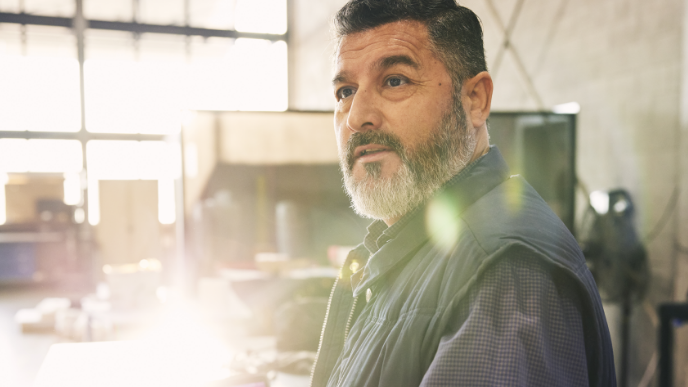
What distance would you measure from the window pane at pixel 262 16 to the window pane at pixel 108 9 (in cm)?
145

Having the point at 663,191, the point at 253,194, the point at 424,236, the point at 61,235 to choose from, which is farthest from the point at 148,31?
the point at 424,236

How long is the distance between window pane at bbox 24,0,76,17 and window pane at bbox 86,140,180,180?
173 centimetres

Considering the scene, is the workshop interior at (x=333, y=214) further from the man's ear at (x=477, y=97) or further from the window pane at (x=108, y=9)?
the window pane at (x=108, y=9)

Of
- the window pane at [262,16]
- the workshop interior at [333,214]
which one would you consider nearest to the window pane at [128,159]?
the window pane at [262,16]

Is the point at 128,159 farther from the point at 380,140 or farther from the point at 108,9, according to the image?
the point at 380,140

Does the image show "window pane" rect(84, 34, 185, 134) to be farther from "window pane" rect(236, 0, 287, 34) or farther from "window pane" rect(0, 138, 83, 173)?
"window pane" rect(236, 0, 287, 34)

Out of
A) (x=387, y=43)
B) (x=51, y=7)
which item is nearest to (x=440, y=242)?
(x=387, y=43)

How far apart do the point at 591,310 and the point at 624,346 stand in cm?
217

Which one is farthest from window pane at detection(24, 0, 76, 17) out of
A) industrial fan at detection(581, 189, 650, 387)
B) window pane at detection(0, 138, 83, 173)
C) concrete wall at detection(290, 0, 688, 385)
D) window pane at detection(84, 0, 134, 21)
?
industrial fan at detection(581, 189, 650, 387)

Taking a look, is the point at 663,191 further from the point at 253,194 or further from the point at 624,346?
the point at 253,194

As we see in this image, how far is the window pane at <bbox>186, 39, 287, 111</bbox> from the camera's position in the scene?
6.94 metres

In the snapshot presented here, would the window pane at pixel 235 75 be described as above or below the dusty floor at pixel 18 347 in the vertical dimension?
above

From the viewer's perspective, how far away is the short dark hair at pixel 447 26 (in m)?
0.95

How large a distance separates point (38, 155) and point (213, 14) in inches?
121
